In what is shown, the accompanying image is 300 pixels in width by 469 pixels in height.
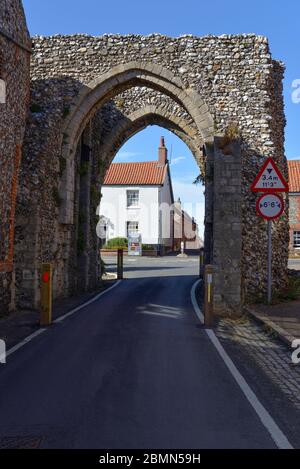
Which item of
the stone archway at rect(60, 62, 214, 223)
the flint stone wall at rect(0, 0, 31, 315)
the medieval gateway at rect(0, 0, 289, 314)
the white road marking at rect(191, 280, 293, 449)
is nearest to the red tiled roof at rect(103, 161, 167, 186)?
the medieval gateway at rect(0, 0, 289, 314)

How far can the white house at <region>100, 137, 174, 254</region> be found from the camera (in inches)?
1817

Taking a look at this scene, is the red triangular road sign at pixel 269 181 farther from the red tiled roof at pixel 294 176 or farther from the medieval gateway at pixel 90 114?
the red tiled roof at pixel 294 176

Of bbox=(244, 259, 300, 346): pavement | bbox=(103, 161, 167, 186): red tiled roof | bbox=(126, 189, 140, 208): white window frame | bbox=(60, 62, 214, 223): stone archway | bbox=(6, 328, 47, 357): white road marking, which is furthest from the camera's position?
bbox=(103, 161, 167, 186): red tiled roof

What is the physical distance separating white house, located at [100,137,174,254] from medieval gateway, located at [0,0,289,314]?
96.3 ft

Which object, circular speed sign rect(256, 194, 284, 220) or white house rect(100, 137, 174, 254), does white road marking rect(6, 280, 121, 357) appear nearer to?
circular speed sign rect(256, 194, 284, 220)

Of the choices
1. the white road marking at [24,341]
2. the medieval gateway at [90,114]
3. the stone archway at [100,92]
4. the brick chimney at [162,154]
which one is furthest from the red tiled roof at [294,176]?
the white road marking at [24,341]

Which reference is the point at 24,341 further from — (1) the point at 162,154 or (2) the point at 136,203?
(1) the point at 162,154

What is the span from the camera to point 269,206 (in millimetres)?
10938

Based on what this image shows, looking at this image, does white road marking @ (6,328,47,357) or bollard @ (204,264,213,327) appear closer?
white road marking @ (6,328,47,357)

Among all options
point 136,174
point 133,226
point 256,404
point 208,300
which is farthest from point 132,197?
point 256,404

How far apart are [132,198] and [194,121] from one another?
33431mm

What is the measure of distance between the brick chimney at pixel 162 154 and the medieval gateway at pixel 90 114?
112 ft
